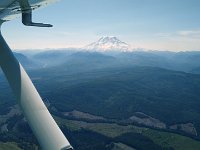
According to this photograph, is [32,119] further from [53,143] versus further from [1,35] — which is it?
[1,35]

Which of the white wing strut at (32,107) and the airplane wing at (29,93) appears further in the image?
the white wing strut at (32,107)

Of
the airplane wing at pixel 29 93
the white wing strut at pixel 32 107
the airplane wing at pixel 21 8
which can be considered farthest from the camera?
the white wing strut at pixel 32 107

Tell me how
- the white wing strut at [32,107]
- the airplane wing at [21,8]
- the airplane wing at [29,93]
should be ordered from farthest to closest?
the white wing strut at [32,107], the airplane wing at [29,93], the airplane wing at [21,8]

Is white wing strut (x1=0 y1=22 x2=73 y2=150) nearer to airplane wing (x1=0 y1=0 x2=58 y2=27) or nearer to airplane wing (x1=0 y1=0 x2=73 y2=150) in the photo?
airplane wing (x1=0 y1=0 x2=73 y2=150)

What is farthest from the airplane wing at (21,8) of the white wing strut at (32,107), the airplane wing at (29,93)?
the white wing strut at (32,107)

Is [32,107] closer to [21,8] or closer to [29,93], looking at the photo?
[29,93]

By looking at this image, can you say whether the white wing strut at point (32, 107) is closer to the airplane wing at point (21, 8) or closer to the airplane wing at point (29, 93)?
the airplane wing at point (29, 93)

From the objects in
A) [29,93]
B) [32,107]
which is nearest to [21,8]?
[29,93]

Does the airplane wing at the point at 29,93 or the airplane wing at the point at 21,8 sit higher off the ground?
the airplane wing at the point at 21,8
